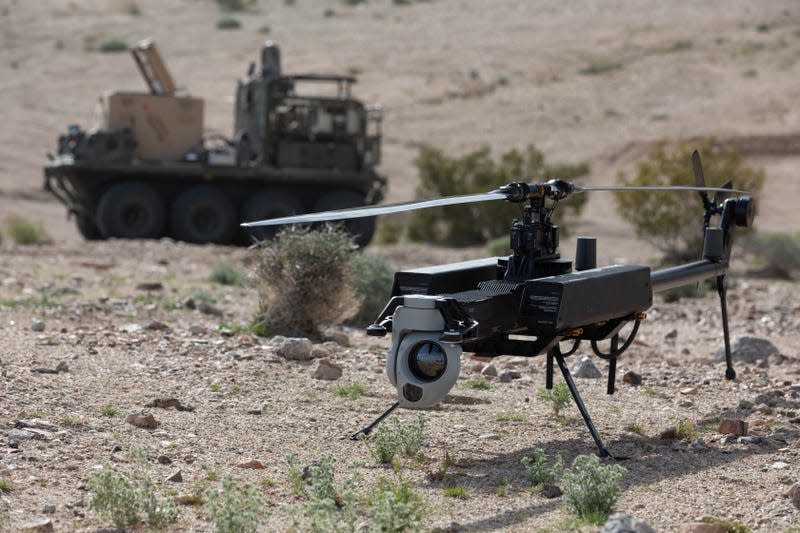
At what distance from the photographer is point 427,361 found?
611 cm

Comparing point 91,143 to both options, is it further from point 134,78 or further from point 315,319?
point 134,78

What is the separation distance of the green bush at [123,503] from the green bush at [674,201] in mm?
16157

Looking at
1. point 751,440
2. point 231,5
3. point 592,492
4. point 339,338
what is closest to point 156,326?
point 339,338

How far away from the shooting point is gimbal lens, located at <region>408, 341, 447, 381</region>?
6.09 metres

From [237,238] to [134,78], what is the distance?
23881 millimetres

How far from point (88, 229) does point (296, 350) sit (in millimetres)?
15152

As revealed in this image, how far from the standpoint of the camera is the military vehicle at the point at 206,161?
22.5 m

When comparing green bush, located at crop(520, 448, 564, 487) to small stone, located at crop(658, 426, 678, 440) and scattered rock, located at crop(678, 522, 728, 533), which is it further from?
small stone, located at crop(658, 426, 678, 440)

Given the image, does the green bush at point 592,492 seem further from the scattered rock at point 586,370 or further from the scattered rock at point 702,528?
the scattered rock at point 586,370

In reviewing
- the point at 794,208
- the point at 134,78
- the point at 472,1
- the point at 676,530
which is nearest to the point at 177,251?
the point at 676,530

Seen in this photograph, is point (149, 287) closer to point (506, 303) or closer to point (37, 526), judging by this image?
point (506, 303)

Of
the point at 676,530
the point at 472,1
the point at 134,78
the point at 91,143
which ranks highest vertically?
the point at 472,1

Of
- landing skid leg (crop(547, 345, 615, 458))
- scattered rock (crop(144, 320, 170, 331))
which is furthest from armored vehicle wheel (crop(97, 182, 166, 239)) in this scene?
landing skid leg (crop(547, 345, 615, 458))

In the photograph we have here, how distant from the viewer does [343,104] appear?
76.0 feet
